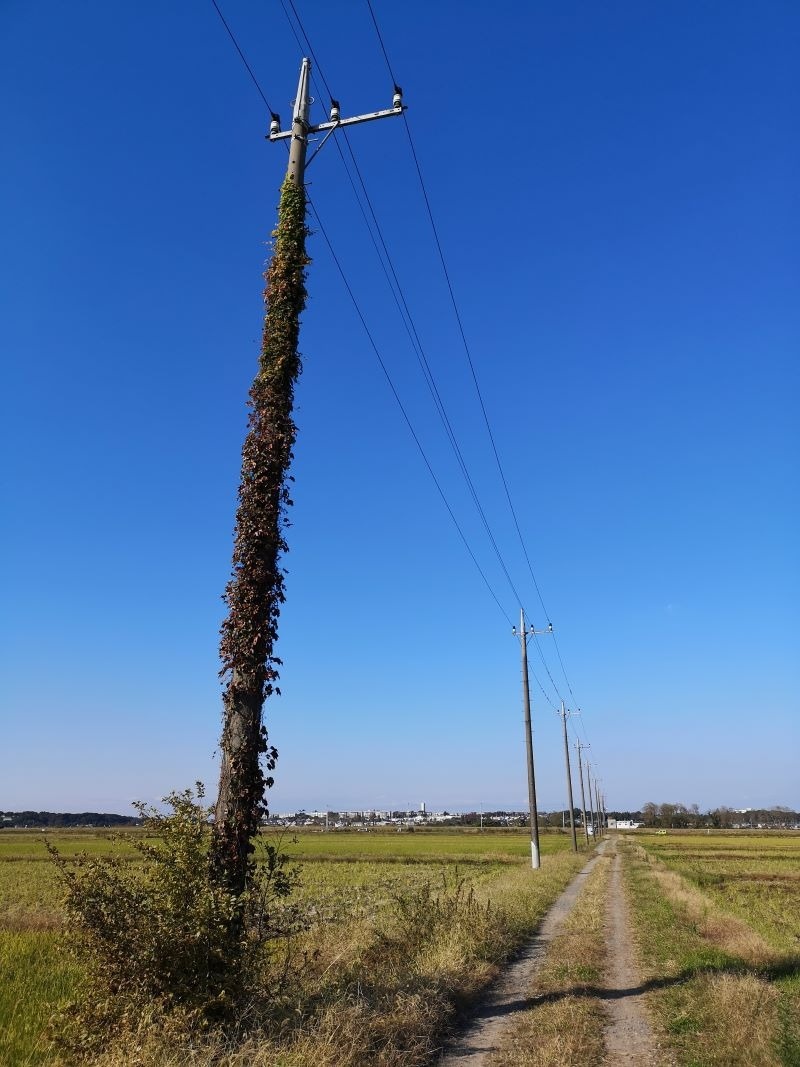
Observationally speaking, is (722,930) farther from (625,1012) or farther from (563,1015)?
(563,1015)

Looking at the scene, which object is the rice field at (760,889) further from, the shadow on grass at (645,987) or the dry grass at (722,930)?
the shadow on grass at (645,987)

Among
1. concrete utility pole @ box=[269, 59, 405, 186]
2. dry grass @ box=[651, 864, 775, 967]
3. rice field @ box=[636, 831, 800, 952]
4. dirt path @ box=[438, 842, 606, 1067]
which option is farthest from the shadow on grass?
concrete utility pole @ box=[269, 59, 405, 186]

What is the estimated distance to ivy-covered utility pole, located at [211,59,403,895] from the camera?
755 centimetres

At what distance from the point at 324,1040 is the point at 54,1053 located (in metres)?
2.43

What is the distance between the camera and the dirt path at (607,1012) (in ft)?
23.6

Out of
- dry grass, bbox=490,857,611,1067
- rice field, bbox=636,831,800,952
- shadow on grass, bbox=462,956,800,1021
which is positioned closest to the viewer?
dry grass, bbox=490,857,611,1067

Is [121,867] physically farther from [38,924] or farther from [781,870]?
[781,870]

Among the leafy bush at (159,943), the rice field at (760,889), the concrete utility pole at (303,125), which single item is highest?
the concrete utility pole at (303,125)

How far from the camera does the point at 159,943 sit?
635 centimetres

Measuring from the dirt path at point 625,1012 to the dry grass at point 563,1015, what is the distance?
0.46ft

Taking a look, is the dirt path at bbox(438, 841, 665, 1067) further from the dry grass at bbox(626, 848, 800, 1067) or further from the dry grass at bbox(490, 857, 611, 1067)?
the dry grass at bbox(626, 848, 800, 1067)

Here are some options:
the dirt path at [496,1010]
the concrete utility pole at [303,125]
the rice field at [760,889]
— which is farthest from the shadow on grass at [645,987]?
the concrete utility pole at [303,125]

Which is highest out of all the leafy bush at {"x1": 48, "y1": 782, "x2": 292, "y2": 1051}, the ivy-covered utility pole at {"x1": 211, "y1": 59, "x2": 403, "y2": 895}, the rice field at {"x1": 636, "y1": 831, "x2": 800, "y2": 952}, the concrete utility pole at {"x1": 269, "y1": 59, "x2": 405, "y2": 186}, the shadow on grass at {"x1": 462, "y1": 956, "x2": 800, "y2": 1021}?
the concrete utility pole at {"x1": 269, "y1": 59, "x2": 405, "y2": 186}

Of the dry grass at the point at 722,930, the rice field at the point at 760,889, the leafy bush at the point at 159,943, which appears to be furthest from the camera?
the rice field at the point at 760,889
